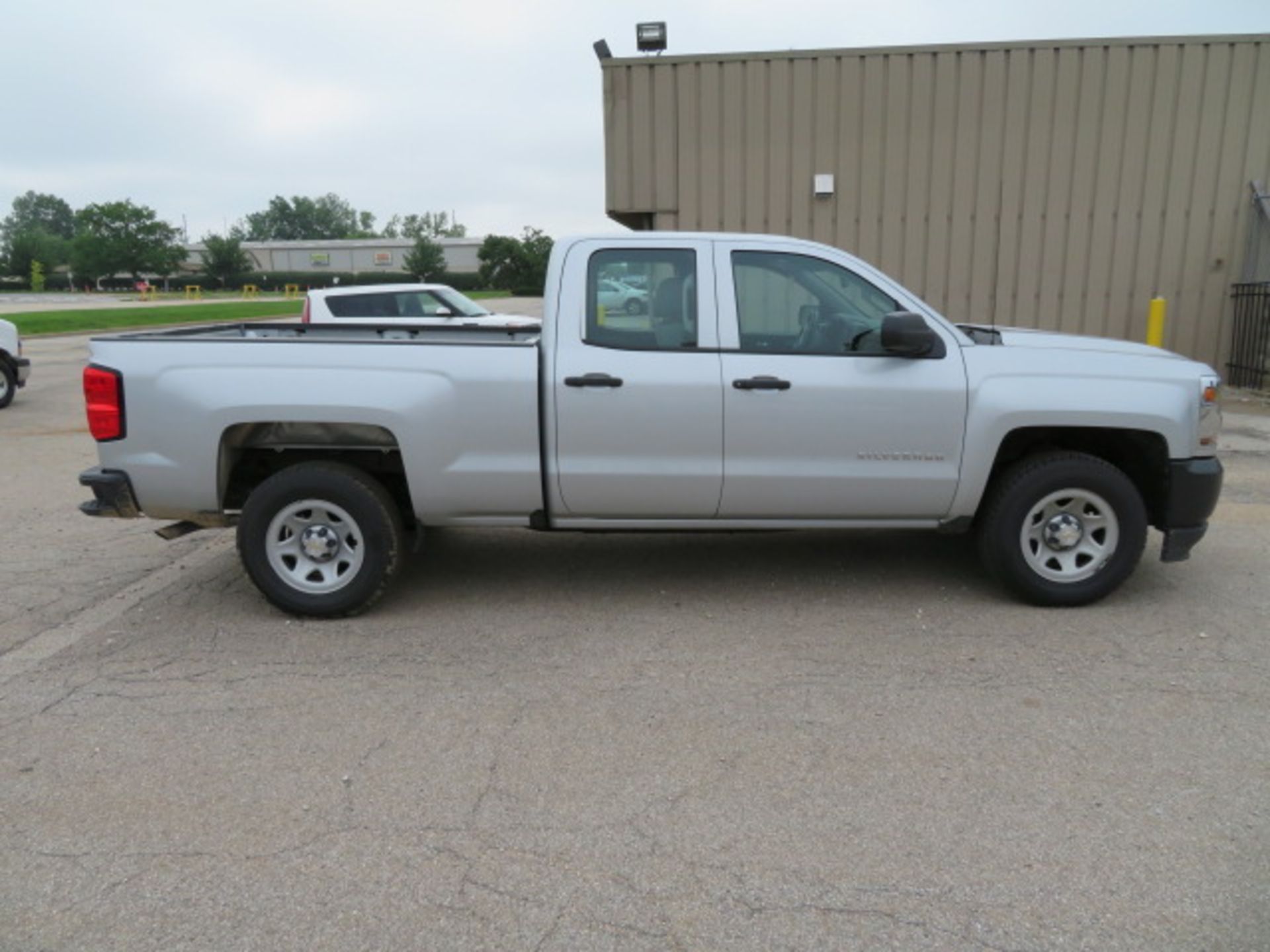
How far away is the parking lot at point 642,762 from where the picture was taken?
2674 millimetres

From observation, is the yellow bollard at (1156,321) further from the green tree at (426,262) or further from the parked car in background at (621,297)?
the green tree at (426,262)

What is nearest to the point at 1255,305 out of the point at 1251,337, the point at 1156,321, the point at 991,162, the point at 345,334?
the point at 1251,337

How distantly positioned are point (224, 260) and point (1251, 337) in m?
88.3

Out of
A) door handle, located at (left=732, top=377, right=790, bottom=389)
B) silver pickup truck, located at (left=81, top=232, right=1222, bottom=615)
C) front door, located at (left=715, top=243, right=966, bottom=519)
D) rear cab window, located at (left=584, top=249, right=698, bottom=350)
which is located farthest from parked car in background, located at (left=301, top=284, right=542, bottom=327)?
door handle, located at (left=732, top=377, right=790, bottom=389)

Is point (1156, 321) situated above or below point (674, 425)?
above

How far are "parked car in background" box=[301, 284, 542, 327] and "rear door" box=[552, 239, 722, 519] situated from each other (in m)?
6.83

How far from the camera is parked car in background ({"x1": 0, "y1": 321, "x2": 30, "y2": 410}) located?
12742 millimetres

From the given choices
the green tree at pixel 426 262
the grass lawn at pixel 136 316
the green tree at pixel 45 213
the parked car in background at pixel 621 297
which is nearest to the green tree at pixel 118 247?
the green tree at pixel 426 262

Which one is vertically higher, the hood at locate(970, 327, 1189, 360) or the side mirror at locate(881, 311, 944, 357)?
the side mirror at locate(881, 311, 944, 357)

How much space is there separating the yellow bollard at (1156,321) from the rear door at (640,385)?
874 cm

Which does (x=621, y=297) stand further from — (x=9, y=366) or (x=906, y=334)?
(x=9, y=366)

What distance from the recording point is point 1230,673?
4172 millimetres

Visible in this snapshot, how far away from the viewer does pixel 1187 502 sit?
4902mm

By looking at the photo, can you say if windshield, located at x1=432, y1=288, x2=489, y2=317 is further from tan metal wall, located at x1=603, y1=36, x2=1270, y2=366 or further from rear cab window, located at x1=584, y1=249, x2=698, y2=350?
rear cab window, located at x1=584, y1=249, x2=698, y2=350
